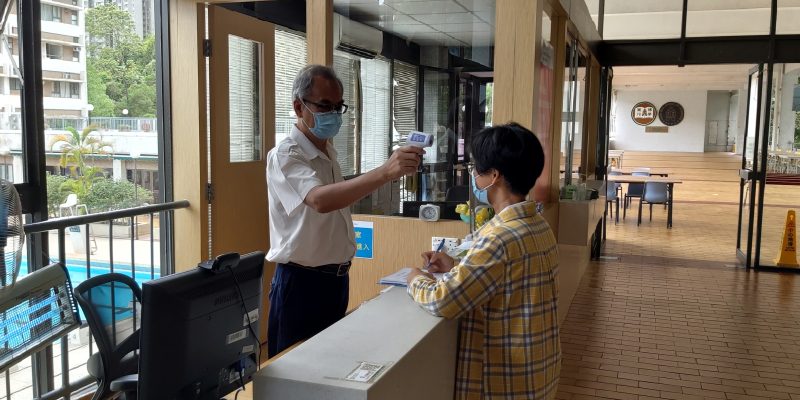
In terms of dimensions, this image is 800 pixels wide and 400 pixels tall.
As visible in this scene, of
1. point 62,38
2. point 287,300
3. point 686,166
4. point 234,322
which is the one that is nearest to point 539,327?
point 234,322

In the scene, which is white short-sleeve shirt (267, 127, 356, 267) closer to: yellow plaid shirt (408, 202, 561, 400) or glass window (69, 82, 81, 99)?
yellow plaid shirt (408, 202, 561, 400)

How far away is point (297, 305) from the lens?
2492 millimetres

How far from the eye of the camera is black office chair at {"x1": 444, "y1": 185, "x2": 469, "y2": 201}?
3.81 meters

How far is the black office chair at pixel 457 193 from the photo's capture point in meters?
3.81

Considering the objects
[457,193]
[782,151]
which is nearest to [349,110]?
[457,193]

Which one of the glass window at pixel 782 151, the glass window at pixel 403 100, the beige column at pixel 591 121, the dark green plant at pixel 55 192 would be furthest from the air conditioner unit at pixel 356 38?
the glass window at pixel 782 151

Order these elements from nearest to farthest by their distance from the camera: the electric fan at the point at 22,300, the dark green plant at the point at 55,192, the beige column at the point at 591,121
→ the electric fan at the point at 22,300 < the dark green plant at the point at 55,192 < the beige column at the point at 591,121

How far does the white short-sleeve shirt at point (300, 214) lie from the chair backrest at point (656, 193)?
8.89 metres

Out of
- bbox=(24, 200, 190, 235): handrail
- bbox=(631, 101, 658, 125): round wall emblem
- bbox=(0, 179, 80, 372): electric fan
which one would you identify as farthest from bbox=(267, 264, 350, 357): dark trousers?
bbox=(631, 101, 658, 125): round wall emblem

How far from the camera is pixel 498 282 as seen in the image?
173cm

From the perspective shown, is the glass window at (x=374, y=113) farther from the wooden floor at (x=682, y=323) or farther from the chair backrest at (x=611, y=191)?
the chair backrest at (x=611, y=191)

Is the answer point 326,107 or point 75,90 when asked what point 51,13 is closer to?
point 75,90

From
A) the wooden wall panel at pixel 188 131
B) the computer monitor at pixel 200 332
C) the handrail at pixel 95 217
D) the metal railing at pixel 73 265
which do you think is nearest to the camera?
the computer monitor at pixel 200 332

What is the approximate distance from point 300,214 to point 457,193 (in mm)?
1557
